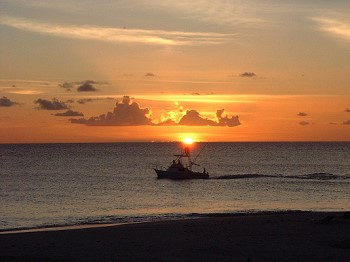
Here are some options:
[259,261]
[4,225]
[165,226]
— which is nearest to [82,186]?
[4,225]

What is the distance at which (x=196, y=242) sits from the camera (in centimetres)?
3044

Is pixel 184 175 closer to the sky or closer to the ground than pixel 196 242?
closer to the sky

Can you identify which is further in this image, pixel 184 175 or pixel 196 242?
pixel 184 175

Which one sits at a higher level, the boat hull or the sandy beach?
the boat hull

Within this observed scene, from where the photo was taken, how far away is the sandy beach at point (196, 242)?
26531mm

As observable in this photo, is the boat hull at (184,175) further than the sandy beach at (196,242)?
Yes

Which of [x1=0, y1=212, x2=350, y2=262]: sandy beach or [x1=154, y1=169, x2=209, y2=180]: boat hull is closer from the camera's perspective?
[x1=0, y1=212, x2=350, y2=262]: sandy beach

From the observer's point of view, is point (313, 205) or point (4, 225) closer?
point (4, 225)

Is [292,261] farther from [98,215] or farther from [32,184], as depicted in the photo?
[32,184]

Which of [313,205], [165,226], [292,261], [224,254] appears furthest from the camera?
[313,205]

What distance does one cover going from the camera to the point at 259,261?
25.4 meters

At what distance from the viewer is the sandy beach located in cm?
2653

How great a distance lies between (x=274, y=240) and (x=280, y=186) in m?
53.8

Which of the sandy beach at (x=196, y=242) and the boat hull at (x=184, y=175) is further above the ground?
the boat hull at (x=184, y=175)
